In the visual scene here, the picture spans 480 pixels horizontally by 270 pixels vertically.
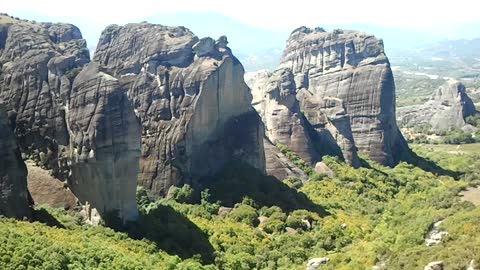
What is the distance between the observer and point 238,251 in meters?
39.5

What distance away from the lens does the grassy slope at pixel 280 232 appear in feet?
95.5

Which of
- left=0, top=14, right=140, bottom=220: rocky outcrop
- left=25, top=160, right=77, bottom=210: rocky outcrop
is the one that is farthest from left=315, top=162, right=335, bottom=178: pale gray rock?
left=25, top=160, right=77, bottom=210: rocky outcrop

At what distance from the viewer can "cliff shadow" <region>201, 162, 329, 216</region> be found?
160 feet

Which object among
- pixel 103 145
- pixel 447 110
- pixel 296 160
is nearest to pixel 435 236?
pixel 103 145

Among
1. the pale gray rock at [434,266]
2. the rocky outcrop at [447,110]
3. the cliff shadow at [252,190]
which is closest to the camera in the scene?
the pale gray rock at [434,266]

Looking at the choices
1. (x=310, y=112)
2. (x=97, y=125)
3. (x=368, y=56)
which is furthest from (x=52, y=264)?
(x=368, y=56)

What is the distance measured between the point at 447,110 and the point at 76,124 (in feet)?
247

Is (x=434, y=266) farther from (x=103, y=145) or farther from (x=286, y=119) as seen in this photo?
(x=286, y=119)

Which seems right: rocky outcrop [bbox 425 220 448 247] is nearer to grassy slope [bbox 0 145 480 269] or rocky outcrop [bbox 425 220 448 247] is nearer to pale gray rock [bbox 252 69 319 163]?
grassy slope [bbox 0 145 480 269]

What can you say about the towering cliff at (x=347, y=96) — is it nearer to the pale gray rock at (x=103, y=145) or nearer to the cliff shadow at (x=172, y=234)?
the cliff shadow at (x=172, y=234)

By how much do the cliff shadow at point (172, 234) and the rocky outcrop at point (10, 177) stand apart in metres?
6.25

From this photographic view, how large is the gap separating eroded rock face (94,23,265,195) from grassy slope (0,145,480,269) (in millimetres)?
2100

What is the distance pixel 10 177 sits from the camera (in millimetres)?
34438

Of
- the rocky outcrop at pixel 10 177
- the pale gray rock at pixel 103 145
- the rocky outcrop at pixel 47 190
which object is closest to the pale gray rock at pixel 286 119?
the pale gray rock at pixel 103 145
